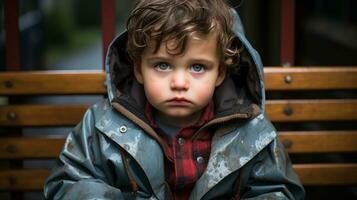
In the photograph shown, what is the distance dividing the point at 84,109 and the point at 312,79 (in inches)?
42.1

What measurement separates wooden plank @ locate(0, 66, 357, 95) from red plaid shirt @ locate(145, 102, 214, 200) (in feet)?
1.45

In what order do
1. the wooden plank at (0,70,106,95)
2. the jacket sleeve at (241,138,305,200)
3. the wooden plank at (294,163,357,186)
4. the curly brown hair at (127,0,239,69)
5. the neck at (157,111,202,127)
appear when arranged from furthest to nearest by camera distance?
the wooden plank at (294,163,357,186) < the wooden plank at (0,70,106,95) < the neck at (157,111,202,127) < the jacket sleeve at (241,138,305,200) < the curly brown hair at (127,0,239,69)

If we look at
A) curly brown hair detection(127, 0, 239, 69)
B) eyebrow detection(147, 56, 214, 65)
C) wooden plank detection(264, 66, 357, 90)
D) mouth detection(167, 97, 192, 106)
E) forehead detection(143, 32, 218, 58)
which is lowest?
wooden plank detection(264, 66, 357, 90)

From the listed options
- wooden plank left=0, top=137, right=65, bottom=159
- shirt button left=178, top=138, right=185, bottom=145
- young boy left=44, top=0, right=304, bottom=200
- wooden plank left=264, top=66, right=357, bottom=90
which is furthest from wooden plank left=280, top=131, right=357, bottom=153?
wooden plank left=0, top=137, right=65, bottom=159

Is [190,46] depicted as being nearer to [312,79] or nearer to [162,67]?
[162,67]

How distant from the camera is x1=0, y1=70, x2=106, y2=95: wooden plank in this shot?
10.2 ft

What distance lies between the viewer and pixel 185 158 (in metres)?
2.74

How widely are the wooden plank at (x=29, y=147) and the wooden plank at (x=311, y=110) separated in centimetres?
102

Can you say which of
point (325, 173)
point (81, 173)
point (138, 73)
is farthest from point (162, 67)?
point (325, 173)

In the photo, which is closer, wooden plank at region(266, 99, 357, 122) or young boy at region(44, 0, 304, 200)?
young boy at region(44, 0, 304, 200)

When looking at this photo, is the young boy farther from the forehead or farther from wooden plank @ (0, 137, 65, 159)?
wooden plank @ (0, 137, 65, 159)

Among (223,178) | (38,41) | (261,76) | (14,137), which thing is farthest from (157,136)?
(38,41)

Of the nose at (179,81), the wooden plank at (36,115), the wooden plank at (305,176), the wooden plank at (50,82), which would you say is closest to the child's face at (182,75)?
the nose at (179,81)

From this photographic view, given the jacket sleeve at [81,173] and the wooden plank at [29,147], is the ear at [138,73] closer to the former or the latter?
the jacket sleeve at [81,173]
